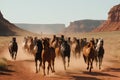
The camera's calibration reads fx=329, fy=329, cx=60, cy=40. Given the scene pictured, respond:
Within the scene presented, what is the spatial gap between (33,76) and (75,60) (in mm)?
11497

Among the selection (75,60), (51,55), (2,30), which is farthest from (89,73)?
(2,30)

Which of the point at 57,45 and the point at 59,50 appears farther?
the point at 57,45

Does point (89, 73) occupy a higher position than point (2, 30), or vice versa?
point (2, 30)

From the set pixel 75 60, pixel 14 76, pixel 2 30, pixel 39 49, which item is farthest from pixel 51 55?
pixel 2 30

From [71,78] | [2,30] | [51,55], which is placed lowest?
[71,78]

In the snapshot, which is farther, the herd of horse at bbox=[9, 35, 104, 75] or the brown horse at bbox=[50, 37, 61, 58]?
the brown horse at bbox=[50, 37, 61, 58]

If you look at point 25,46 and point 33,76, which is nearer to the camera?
point 33,76

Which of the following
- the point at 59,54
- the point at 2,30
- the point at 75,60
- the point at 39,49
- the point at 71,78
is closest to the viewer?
the point at 71,78

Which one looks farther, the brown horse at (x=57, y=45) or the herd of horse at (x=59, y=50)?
the brown horse at (x=57, y=45)

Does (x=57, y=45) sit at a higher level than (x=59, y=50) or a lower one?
higher

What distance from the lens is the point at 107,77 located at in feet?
65.6

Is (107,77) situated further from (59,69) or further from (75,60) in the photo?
(75,60)

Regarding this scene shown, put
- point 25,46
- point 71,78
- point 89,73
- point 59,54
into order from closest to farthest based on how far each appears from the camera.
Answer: point 71,78
point 89,73
point 59,54
point 25,46

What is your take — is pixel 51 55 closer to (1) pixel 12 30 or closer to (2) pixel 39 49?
(2) pixel 39 49
